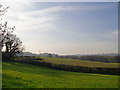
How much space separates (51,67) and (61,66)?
147 inches

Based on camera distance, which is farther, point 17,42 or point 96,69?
point 17,42

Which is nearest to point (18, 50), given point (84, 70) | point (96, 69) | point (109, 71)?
point (84, 70)

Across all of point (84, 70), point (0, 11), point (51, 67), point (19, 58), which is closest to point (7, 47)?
point (19, 58)

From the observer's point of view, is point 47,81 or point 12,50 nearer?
point 47,81

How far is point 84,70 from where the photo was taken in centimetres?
5519

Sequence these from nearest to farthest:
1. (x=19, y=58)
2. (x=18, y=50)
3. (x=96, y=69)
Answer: (x=96, y=69) → (x=18, y=50) → (x=19, y=58)

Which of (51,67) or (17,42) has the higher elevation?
(17,42)

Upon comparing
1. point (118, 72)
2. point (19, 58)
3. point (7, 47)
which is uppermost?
point (7, 47)

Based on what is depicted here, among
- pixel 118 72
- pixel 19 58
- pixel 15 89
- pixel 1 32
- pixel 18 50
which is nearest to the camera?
pixel 15 89

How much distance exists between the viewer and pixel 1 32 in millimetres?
13523

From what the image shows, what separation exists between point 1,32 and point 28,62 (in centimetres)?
5105

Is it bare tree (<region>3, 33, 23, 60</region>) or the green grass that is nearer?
the green grass

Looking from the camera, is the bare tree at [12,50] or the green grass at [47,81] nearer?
the green grass at [47,81]

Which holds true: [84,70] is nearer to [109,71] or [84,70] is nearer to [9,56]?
[109,71]
